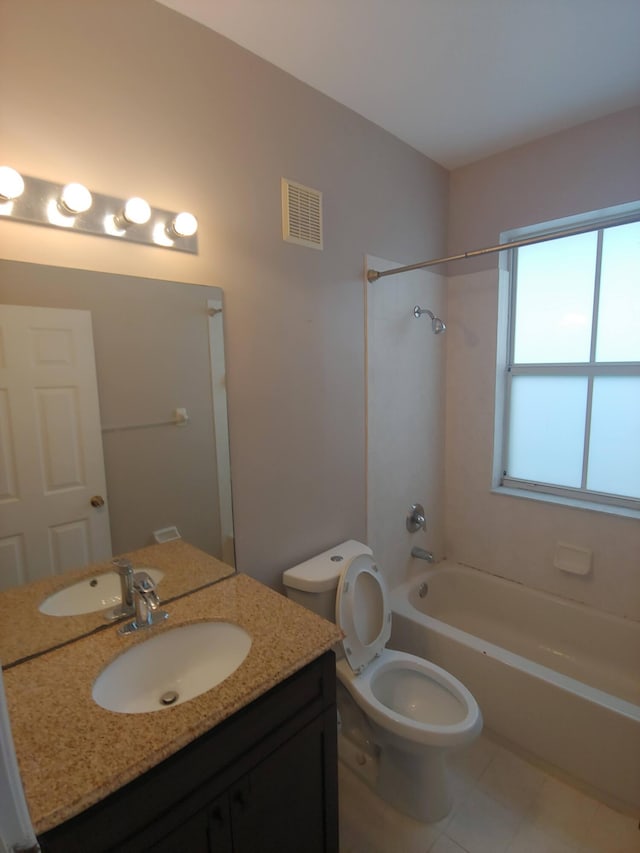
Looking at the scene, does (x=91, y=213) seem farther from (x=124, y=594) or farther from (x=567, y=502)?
(x=567, y=502)

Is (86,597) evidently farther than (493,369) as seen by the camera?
No

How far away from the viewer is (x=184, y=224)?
4.30 feet

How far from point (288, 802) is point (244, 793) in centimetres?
18

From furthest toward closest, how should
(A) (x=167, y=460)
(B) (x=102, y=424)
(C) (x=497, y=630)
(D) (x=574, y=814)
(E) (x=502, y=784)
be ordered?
(C) (x=497, y=630)
(E) (x=502, y=784)
(D) (x=574, y=814)
(A) (x=167, y=460)
(B) (x=102, y=424)

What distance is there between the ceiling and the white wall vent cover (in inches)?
16.5

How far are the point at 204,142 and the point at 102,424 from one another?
3.23ft

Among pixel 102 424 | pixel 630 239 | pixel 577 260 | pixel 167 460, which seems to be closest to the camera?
pixel 102 424

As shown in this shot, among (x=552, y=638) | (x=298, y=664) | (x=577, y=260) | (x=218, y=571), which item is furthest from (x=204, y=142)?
(x=552, y=638)

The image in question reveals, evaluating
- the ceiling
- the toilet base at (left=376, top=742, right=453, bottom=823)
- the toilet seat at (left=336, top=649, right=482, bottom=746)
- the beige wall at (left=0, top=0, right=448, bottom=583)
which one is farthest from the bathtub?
the ceiling

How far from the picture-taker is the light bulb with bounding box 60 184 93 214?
1.09 m

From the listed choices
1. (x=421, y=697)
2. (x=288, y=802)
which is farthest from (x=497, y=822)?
(x=288, y=802)

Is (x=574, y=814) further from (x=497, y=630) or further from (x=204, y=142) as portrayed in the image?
(x=204, y=142)

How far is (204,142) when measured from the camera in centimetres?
141

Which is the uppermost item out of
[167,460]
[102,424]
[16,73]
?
[16,73]
